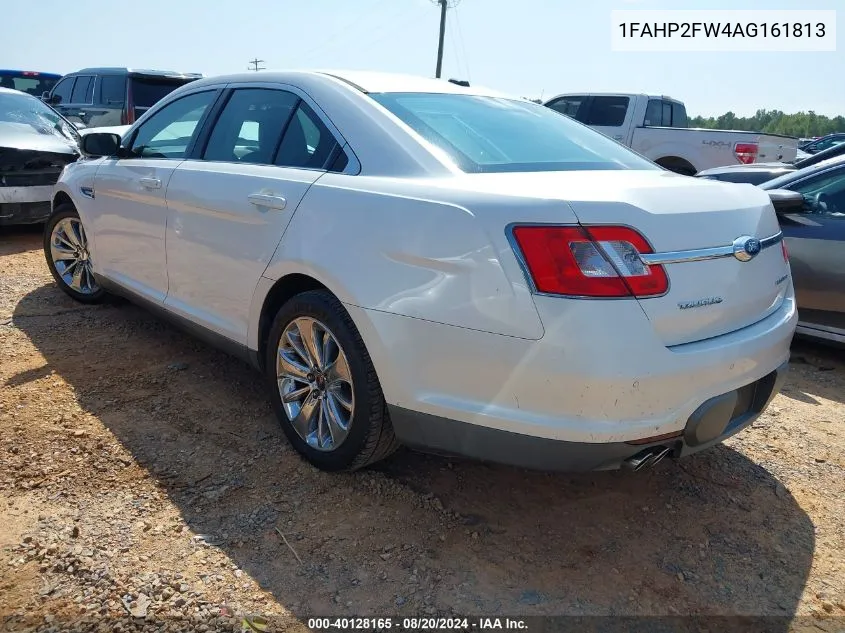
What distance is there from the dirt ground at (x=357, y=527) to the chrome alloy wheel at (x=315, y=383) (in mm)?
192

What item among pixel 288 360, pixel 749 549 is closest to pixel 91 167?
pixel 288 360

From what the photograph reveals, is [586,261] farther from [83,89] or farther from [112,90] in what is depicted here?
[83,89]

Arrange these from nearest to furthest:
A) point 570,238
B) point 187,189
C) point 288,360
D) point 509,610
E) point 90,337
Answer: point 570,238 → point 509,610 → point 288,360 → point 187,189 → point 90,337

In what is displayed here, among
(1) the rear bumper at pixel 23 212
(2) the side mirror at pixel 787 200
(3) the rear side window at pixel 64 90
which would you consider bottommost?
→ (1) the rear bumper at pixel 23 212

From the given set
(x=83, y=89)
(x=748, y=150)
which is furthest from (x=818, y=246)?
(x=83, y=89)

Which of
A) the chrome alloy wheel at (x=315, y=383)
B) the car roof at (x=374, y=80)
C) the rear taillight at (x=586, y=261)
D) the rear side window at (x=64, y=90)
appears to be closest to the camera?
the rear taillight at (x=586, y=261)

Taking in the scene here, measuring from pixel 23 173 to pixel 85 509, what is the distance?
5366 mm

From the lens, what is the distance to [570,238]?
2.03 metres

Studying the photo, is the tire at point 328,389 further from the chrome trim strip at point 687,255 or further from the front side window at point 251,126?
the chrome trim strip at point 687,255

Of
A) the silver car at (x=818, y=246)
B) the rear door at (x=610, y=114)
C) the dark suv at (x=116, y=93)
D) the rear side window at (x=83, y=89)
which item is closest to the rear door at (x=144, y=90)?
the dark suv at (x=116, y=93)

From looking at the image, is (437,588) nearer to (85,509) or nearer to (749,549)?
(749,549)

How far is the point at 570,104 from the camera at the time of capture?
1201 cm

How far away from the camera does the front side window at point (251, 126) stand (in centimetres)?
315

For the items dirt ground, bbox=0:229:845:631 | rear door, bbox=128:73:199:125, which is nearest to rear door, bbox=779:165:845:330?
dirt ground, bbox=0:229:845:631
